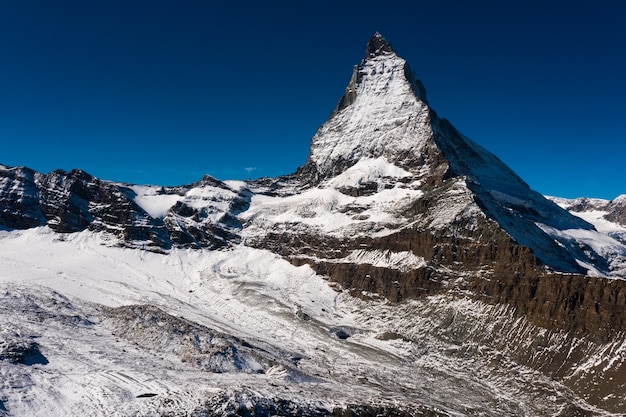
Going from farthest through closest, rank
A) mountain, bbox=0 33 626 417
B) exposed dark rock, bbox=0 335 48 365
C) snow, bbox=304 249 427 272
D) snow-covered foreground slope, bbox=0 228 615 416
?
snow, bbox=304 249 427 272, exposed dark rock, bbox=0 335 48 365, mountain, bbox=0 33 626 417, snow-covered foreground slope, bbox=0 228 615 416

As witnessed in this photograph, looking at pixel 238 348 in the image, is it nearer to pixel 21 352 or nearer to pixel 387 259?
pixel 21 352

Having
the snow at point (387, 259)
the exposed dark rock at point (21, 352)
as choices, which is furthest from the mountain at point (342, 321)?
the snow at point (387, 259)

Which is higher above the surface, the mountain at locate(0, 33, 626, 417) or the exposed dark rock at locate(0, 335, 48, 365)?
the mountain at locate(0, 33, 626, 417)

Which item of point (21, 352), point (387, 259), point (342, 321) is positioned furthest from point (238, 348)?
point (387, 259)

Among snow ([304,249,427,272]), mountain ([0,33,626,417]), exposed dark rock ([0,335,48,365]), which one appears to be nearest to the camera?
mountain ([0,33,626,417])

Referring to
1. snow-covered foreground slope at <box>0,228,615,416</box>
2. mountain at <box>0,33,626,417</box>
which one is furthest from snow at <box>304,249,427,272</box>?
snow-covered foreground slope at <box>0,228,615,416</box>

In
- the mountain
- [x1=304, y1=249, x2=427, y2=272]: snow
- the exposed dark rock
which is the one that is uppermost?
[x1=304, y1=249, x2=427, y2=272]: snow

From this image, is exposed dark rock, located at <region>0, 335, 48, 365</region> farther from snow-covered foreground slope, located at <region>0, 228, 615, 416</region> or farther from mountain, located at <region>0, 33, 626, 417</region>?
mountain, located at <region>0, 33, 626, 417</region>
